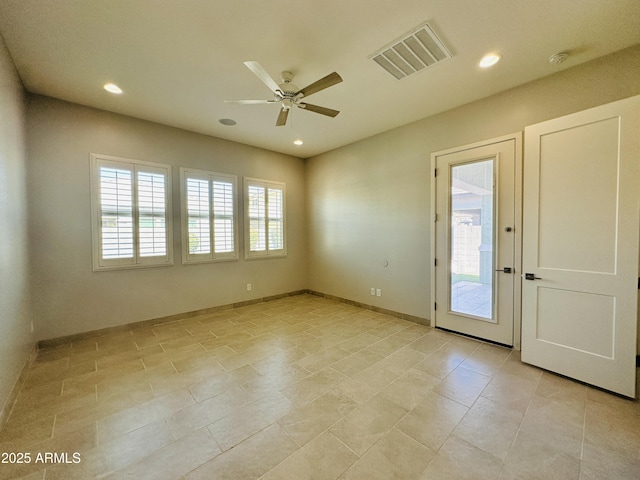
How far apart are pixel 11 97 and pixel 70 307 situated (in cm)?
245

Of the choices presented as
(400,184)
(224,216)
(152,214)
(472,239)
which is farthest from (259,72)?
(472,239)

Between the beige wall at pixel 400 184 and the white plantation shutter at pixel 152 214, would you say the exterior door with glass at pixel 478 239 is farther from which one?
the white plantation shutter at pixel 152 214

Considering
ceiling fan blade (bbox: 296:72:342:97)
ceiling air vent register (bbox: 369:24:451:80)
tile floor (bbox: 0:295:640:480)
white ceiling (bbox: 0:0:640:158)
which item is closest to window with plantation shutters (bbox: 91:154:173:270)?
white ceiling (bbox: 0:0:640:158)

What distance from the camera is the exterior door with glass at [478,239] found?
3.04 m

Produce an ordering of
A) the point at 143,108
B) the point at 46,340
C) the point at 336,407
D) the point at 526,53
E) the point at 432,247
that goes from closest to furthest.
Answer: the point at 336,407 < the point at 526,53 < the point at 46,340 < the point at 143,108 < the point at 432,247

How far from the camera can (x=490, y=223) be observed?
3.19 metres

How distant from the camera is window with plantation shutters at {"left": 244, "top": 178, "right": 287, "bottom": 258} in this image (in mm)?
5011

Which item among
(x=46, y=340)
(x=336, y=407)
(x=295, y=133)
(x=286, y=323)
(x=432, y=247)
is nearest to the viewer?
(x=336, y=407)

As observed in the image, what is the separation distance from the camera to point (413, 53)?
7.78 ft

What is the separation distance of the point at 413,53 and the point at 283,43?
47.4 inches

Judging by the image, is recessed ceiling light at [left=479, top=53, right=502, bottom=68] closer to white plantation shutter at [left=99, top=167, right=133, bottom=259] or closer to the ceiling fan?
the ceiling fan

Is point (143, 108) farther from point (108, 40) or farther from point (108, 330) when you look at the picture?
point (108, 330)

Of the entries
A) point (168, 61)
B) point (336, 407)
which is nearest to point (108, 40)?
point (168, 61)

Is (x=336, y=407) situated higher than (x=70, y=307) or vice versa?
(x=70, y=307)
